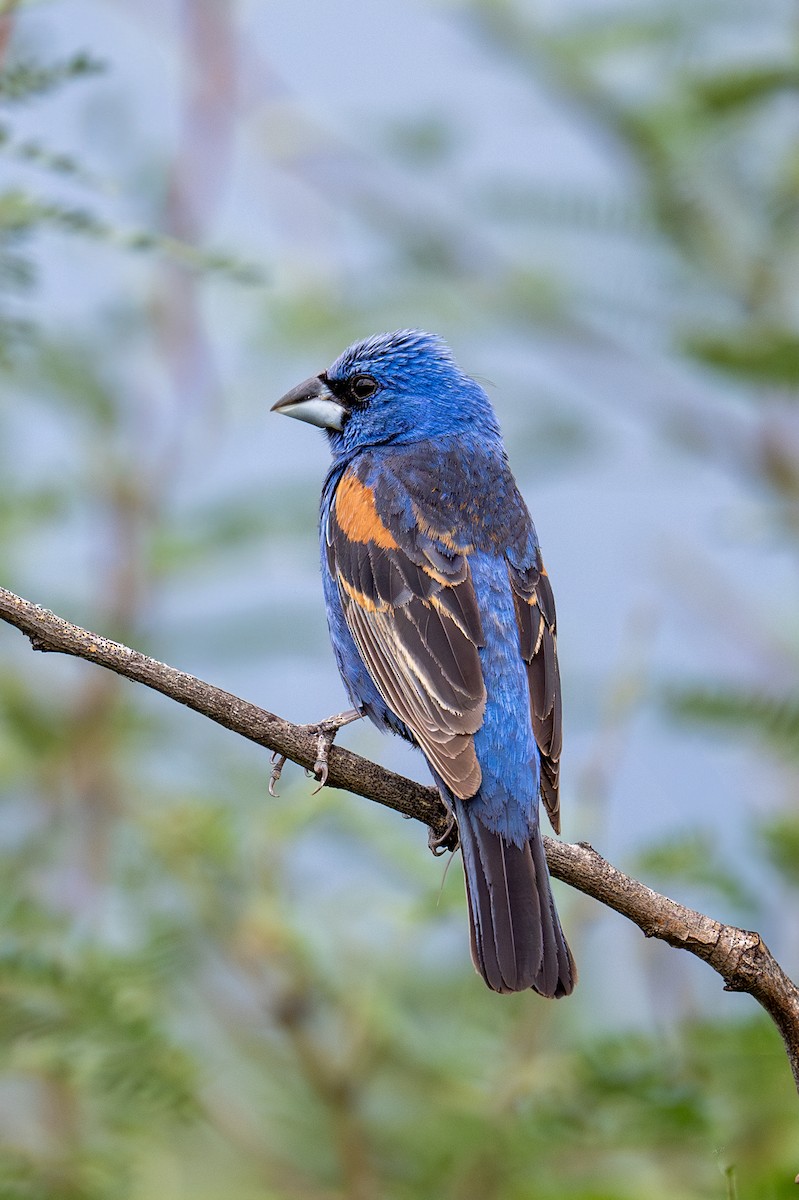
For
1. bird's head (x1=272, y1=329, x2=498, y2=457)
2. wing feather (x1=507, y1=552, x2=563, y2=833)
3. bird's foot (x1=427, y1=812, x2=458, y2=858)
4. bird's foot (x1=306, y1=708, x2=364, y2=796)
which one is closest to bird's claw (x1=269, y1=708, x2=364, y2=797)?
bird's foot (x1=306, y1=708, x2=364, y2=796)

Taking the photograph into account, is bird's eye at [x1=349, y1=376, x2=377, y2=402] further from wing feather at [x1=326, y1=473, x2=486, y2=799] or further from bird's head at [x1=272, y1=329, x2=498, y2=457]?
wing feather at [x1=326, y1=473, x2=486, y2=799]

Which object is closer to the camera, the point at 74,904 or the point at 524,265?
the point at 74,904

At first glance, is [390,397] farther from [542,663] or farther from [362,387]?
[542,663]

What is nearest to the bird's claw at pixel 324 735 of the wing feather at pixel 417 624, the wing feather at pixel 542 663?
the wing feather at pixel 417 624

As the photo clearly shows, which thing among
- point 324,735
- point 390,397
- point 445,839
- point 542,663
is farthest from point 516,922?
point 390,397

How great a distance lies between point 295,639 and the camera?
14.6 ft

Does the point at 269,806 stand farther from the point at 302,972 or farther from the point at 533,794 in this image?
the point at 533,794

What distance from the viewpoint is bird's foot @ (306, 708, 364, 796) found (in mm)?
2773

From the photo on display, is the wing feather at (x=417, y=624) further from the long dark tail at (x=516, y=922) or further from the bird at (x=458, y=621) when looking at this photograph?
the long dark tail at (x=516, y=922)

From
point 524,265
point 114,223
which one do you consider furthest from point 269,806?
point 524,265

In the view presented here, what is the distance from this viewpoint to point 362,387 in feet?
15.8

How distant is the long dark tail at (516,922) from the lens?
9.87 feet

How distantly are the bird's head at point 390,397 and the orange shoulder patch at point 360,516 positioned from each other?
18.5 inches

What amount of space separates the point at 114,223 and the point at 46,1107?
7.90 ft
